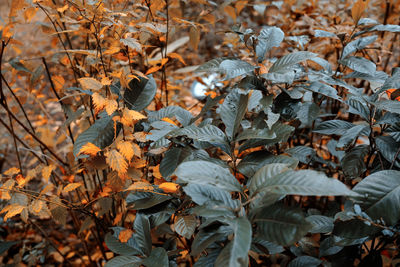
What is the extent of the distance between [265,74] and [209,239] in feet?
1.28

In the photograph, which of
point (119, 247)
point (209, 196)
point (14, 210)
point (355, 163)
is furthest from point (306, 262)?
point (14, 210)

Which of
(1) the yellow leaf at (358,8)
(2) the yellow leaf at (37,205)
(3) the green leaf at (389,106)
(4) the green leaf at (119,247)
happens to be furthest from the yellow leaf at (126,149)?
(1) the yellow leaf at (358,8)

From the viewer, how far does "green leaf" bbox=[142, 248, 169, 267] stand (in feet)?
2.23

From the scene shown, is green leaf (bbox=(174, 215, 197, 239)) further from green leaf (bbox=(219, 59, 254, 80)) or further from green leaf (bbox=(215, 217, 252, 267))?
green leaf (bbox=(219, 59, 254, 80))

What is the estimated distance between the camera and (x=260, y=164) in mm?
704

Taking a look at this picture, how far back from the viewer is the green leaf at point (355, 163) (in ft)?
2.51

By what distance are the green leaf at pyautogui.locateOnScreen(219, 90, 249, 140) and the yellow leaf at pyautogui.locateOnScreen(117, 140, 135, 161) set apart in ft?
0.79

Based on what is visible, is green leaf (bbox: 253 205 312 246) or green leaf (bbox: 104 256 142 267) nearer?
green leaf (bbox: 253 205 312 246)

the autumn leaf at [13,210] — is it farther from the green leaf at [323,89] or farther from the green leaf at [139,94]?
the green leaf at [323,89]

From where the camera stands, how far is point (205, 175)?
1.82ft

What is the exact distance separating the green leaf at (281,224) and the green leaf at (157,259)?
253 millimetres

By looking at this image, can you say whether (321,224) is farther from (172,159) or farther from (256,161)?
(172,159)

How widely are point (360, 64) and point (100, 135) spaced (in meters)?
0.73

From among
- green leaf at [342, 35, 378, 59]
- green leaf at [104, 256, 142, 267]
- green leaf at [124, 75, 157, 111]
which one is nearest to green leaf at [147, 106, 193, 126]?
green leaf at [124, 75, 157, 111]
